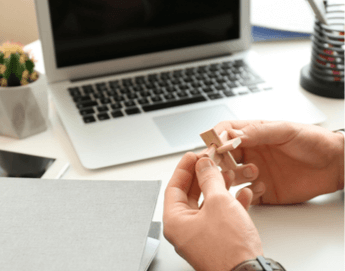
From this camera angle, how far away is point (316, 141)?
2.09 feet

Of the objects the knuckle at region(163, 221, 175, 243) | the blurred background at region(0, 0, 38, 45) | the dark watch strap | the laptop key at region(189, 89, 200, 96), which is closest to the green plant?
the laptop key at region(189, 89, 200, 96)

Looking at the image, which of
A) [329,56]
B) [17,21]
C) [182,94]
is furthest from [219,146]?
[17,21]

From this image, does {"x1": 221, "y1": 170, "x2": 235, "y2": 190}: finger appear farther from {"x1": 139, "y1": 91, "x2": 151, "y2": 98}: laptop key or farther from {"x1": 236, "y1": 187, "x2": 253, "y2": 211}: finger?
{"x1": 139, "y1": 91, "x2": 151, "y2": 98}: laptop key

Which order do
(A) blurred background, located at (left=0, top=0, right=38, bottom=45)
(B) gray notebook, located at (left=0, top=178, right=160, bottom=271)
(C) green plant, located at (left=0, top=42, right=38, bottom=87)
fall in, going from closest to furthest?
(B) gray notebook, located at (left=0, top=178, right=160, bottom=271)
(C) green plant, located at (left=0, top=42, right=38, bottom=87)
(A) blurred background, located at (left=0, top=0, right=38, bottom=45)

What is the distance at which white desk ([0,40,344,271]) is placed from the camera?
554 millimetres

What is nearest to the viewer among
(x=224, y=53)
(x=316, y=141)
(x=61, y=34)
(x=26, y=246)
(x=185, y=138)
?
(x=26, y=246)

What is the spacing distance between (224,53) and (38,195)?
694 millimetres

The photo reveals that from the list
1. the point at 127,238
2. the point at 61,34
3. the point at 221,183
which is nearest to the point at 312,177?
the point at 221,183

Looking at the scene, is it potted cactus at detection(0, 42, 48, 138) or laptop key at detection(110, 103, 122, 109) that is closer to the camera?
potted cactus at detection(0, 42, 48, 138)

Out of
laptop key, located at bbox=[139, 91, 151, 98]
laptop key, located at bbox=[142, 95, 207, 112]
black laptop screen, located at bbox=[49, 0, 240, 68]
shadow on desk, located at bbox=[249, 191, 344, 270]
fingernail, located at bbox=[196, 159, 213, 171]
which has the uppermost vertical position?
black laptop screen, located at bbox=[49, 0, 240, 68]

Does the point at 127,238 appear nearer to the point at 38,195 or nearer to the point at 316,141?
the point at 38,195

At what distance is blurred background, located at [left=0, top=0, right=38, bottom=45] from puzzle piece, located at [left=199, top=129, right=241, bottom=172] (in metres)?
1.16

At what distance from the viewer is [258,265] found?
45 cm

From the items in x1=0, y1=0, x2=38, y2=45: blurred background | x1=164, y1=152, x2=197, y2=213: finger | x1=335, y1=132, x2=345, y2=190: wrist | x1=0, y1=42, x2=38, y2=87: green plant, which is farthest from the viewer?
x1=0, y1=0, x2=38, y2=45: blurred background
